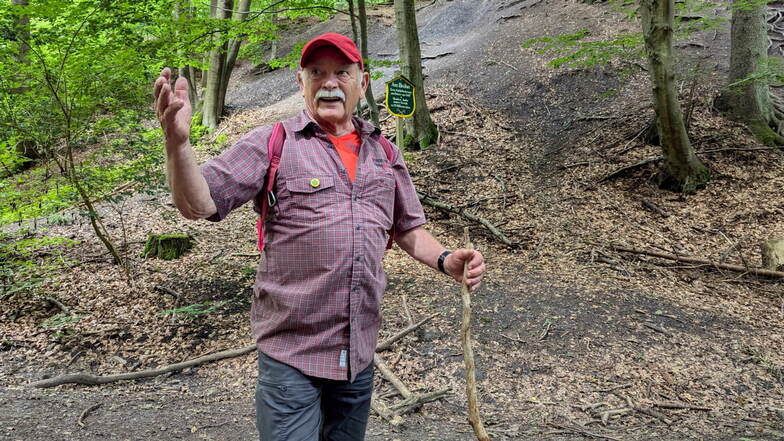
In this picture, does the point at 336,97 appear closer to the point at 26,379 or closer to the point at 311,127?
the point at 311,127

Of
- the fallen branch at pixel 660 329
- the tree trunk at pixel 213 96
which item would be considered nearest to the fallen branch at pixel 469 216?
the fallen branch at pixel 660 329

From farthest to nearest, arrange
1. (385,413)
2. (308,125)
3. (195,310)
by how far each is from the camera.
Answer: (195,310) < (385,413) < (308,125)

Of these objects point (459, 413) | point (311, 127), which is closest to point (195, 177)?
point (311, 127)

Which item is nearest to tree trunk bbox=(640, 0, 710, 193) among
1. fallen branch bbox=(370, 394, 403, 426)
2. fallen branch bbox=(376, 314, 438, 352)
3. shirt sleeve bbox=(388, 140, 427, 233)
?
fallen branch bbox=(376, 314, 438, 352)

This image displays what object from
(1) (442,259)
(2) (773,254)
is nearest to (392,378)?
(1) (442,259)

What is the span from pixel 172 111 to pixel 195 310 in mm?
4605

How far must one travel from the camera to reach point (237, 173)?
5.48 ft

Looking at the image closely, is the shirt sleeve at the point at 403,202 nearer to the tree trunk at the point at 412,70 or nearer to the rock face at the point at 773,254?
the rock face at the point at 773,254

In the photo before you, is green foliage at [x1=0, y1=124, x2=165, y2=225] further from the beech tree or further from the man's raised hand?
the beech tree

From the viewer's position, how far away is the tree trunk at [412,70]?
921 centimetres

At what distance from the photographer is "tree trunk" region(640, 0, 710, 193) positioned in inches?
302

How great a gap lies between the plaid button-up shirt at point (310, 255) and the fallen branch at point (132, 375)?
336 cm

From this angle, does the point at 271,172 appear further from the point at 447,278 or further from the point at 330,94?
the point at 447,278

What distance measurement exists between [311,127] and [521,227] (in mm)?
6390
